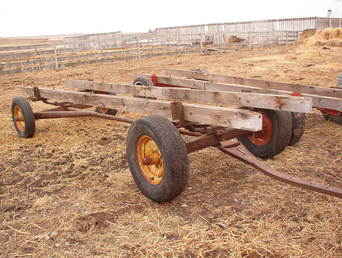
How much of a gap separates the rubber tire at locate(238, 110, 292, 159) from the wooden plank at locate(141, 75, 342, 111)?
0.29m

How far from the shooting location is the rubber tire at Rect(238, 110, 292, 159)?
4441mm

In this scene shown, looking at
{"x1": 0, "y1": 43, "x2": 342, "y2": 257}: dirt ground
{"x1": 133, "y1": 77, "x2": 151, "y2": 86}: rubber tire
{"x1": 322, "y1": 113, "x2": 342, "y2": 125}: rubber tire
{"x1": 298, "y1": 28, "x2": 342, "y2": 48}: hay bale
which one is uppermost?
{"x1": 298, "y1": 28, "x2": 342, "y2": 48}: hay bale

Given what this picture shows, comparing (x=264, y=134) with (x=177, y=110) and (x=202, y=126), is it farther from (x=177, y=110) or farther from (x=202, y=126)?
(x=177, y=110)

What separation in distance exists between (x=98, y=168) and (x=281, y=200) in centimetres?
245

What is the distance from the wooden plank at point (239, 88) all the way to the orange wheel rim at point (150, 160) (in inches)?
66.4

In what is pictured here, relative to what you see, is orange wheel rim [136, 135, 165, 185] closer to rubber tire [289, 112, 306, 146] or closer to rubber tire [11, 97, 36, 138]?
rubber tire [289, 112, 306, 146]

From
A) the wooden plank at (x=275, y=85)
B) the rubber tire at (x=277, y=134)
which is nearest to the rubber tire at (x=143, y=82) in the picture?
the wooden plank at (x=275, y=85)

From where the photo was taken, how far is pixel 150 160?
12.7ft

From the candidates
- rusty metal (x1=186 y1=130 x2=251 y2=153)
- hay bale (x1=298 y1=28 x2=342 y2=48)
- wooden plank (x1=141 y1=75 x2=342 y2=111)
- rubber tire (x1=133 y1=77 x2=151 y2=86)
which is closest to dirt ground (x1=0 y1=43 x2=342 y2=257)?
rusty metal (x1=186 y1=130 x2=251 y2=153)

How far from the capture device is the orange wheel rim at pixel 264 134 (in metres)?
4.58

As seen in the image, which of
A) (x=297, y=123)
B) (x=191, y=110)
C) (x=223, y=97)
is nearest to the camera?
(x=191, y=110)

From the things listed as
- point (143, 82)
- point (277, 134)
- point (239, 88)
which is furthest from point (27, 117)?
point (277, 134)

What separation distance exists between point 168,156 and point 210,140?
677 millimetres

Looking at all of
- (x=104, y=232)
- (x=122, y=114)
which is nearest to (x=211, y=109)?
(x=104, y=232)
